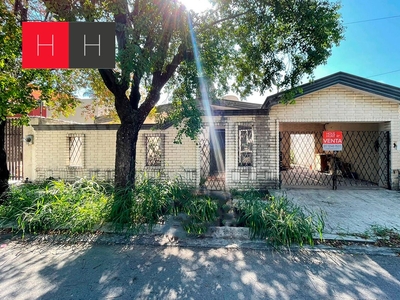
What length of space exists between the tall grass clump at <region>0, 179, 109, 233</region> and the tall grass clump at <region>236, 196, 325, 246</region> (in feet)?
9.72

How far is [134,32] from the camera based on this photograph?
13.1 feet

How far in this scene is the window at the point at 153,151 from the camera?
25.5 feet

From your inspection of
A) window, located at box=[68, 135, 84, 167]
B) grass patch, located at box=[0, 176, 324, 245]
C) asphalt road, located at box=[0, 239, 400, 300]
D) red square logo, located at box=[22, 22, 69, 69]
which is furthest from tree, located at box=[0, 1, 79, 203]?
window, located at box=[68, 135, 84, 167]

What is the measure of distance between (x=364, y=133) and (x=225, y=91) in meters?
6.55

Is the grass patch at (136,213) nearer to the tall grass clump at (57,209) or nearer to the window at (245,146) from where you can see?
the tall grass clump at (57,209)

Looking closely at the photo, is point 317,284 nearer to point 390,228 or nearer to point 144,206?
point 390,228

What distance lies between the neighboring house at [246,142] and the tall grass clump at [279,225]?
3.04 meters

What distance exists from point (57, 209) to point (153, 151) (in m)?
4.07

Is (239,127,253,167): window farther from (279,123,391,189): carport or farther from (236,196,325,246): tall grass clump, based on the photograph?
(236,196,325,246): tall grass clump

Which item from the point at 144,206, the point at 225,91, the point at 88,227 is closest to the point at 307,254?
the point at 144,206

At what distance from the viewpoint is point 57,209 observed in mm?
4066

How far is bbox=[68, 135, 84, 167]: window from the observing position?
8.12 metres

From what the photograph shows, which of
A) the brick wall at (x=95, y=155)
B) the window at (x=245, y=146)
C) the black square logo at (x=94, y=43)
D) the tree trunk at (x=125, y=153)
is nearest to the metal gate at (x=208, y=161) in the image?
the brick wall at (x=95, y=155)

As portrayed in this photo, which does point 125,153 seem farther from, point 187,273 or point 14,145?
point 14,145
